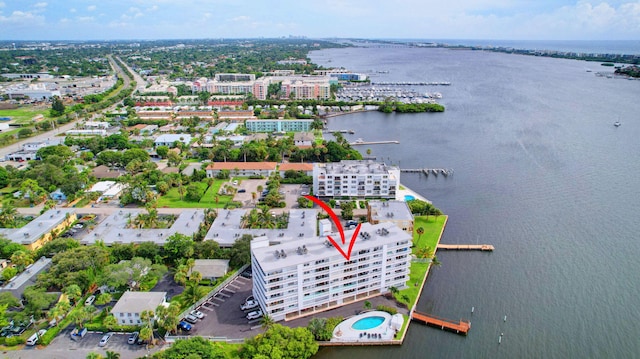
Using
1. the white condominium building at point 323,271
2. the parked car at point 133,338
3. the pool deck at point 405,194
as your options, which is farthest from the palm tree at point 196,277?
the pool deck at point 405,194

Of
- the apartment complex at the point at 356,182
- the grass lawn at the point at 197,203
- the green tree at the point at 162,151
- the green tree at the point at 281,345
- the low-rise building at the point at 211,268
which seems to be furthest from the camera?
the green tree at the point at 162,151

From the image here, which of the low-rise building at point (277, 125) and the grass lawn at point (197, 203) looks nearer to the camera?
the grass lawn at point (197, 203)

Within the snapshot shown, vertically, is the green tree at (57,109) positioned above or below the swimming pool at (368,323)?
above

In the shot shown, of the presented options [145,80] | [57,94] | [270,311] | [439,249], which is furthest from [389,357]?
[145,80]

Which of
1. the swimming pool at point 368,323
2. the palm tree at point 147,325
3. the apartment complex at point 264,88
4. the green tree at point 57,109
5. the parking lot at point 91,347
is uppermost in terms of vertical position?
the apartment complex at point 264,88

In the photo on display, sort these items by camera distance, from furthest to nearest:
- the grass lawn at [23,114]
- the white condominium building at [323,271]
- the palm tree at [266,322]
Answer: the grass lawn at [23,114] < the white condominium building at [323,271] < the palm tree at [266,322]

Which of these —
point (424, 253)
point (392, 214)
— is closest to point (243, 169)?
point (392, 214)

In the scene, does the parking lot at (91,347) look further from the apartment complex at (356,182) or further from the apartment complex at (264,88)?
the apartment complex at (264,88)

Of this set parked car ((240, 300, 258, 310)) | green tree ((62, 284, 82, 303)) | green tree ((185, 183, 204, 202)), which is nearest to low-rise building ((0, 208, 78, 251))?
green tree ((62, 284, 82, 303))
